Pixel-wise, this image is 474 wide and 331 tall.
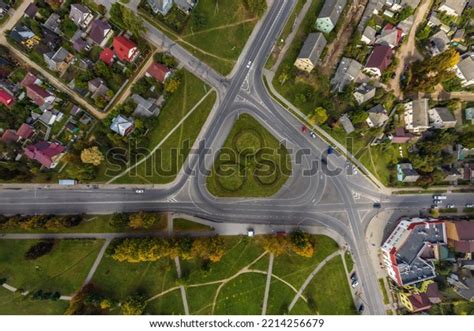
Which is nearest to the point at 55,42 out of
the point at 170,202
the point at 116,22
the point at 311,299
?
the point at 116,22

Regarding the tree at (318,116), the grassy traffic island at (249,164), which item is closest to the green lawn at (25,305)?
the grassy traffic island at (249,164)

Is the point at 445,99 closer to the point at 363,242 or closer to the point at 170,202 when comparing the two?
the point at 363,242

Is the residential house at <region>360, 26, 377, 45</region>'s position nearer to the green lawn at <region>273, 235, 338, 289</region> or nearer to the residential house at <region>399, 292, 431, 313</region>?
the green lawn at <region>273, 235, 338, 289</region>

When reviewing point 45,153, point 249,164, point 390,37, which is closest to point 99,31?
point 45,153

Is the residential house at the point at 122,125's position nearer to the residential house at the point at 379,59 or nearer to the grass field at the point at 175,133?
the grass field at the point at 175,133

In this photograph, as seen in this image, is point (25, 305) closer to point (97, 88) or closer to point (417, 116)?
point (97, 88)

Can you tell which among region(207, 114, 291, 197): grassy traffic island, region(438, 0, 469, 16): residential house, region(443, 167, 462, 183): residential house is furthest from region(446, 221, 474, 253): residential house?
region(438, 0, 469, 16): residential house
